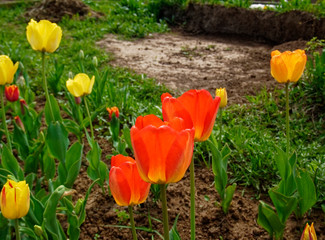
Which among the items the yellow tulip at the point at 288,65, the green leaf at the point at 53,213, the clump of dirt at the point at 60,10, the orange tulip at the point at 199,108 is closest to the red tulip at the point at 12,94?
the green leaf at the point at 53,213

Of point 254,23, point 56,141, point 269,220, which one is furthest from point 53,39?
point 254,23

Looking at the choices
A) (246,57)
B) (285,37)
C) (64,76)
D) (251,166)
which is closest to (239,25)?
(285,37)

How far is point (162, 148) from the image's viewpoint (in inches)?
29.2

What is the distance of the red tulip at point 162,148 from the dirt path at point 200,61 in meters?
2.60

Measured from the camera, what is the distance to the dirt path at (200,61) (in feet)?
12.4

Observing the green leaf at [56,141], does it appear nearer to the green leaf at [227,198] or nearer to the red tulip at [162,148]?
the green leaf at [227,198]

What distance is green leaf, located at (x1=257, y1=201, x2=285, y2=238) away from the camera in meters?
1.50

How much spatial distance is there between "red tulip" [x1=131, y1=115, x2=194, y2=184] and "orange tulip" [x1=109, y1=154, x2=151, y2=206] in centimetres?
11

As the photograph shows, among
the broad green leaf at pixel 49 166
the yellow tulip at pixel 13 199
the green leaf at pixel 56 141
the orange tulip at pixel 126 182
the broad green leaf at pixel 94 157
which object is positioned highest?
the orange tulip at pixel 126 182

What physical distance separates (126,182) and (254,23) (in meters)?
5.20

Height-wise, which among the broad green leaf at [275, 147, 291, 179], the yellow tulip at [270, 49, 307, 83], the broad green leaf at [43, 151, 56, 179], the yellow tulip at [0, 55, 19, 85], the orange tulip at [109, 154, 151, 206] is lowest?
the broad green leaf at [43, 151, 56, 179]

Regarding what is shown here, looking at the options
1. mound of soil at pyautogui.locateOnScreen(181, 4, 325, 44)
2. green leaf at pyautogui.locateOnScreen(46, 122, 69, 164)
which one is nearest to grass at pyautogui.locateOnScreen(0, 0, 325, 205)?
green leaf at pyautogui.locateOnScreen(46, 122, 69, 164)

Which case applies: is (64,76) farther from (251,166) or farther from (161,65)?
(251,166)

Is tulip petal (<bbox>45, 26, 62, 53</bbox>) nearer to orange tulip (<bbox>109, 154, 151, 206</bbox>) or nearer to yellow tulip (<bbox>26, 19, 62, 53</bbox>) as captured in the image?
yellow tulip (<bbox>26, 19, 62, 53</bbox>)
